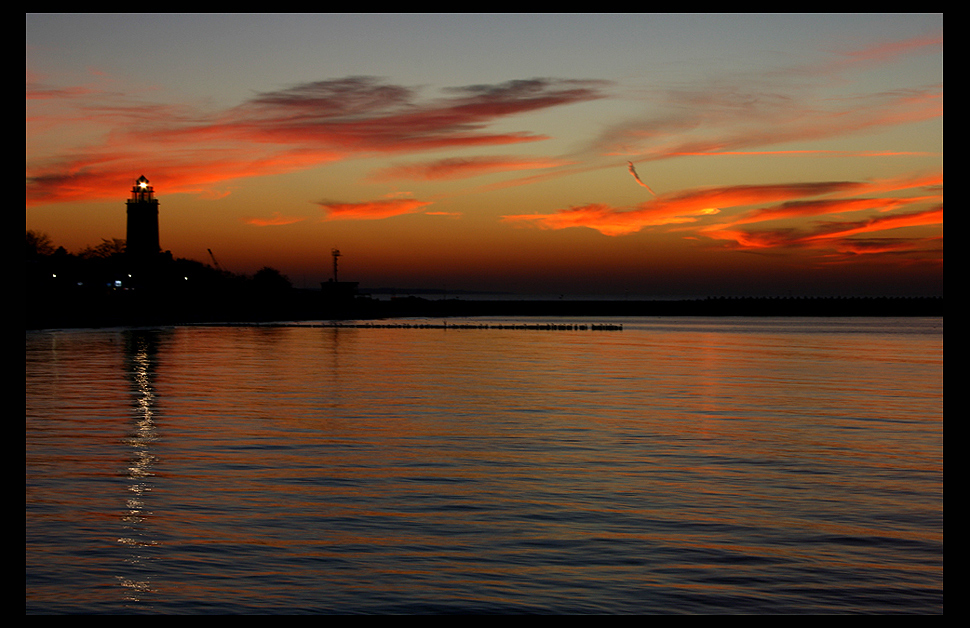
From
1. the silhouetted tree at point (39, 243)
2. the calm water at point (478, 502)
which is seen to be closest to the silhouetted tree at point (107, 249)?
the silhouetted tree at point (39, 243)

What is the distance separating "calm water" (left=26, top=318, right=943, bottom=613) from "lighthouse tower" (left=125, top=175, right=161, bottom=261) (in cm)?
9903

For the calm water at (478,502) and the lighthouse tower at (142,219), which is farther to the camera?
the lighthouse tower at (142,219)

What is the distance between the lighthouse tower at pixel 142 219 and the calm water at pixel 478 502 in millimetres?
99029

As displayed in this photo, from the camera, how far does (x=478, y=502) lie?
50.4ft

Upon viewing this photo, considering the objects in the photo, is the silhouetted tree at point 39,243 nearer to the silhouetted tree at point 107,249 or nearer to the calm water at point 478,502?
the silhouetted tree at point 107,249

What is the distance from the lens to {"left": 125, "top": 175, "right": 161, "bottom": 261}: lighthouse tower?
415ft

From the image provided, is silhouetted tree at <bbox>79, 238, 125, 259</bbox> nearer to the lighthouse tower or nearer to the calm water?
the lighthouse tower

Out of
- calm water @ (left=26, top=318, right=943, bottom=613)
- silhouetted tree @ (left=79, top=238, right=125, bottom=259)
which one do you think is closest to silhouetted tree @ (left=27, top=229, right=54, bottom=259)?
silhouetted tree @ (left=79, top=238, right=125, bottom=259)

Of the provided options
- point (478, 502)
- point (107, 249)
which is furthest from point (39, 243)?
point (478, 502)

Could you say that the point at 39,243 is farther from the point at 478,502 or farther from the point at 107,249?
→ the point at 478,502

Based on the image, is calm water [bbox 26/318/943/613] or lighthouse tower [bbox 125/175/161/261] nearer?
calm water [bbox 26/318/943/613]

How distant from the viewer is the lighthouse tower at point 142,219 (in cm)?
12656

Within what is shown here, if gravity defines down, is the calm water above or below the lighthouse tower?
below
